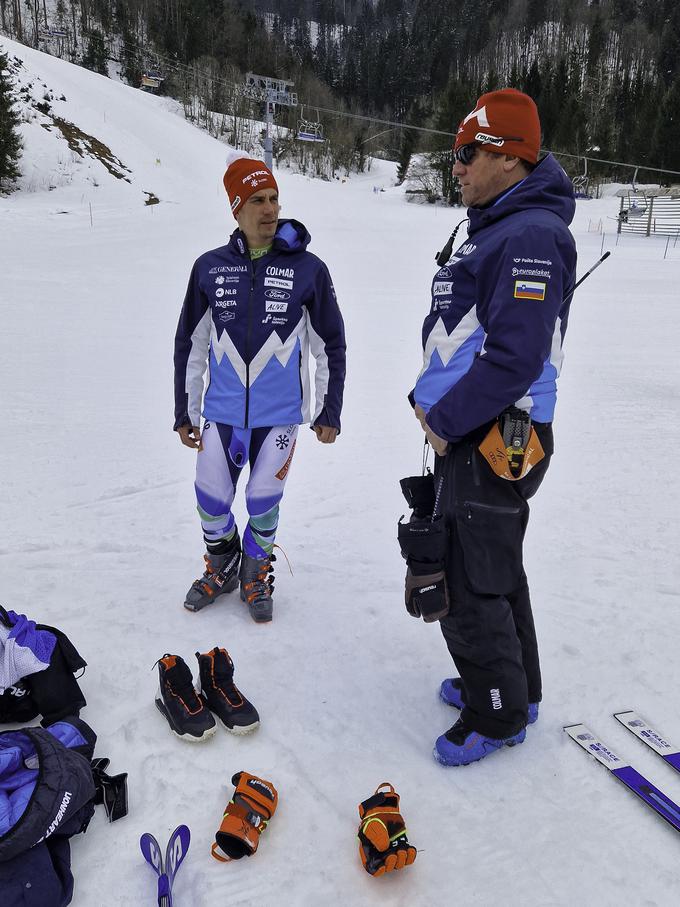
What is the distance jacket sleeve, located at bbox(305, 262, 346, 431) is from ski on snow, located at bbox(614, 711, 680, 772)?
1.81 m

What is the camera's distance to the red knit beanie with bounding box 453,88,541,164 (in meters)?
1.95

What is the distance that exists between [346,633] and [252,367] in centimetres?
135

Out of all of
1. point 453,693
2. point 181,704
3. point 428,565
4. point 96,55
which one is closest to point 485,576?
point 428,565

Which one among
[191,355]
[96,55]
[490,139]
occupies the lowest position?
[191,355]

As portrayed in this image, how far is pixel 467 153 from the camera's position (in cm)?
203

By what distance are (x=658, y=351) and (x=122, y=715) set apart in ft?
30.2

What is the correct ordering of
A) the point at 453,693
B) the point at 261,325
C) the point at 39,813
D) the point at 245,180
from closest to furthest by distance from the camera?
the point at 39,813
the point at 453,693
the point at 245,180
the point at 261,325

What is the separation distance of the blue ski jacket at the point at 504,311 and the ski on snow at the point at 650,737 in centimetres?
128

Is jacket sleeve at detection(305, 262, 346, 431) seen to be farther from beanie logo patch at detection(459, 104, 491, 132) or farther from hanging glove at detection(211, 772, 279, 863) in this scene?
hanging glove at detection(211, 772, 279, 863)

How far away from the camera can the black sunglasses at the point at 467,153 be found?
2.01 metres

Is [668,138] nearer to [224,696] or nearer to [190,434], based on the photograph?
[190,434]

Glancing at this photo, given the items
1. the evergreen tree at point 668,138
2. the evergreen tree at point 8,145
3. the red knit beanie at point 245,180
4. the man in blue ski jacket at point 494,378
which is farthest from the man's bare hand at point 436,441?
the evergreen tree at point 668,138

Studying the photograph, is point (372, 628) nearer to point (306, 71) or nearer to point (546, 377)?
point (546, 377)

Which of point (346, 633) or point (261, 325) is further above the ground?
point (261, 325)
